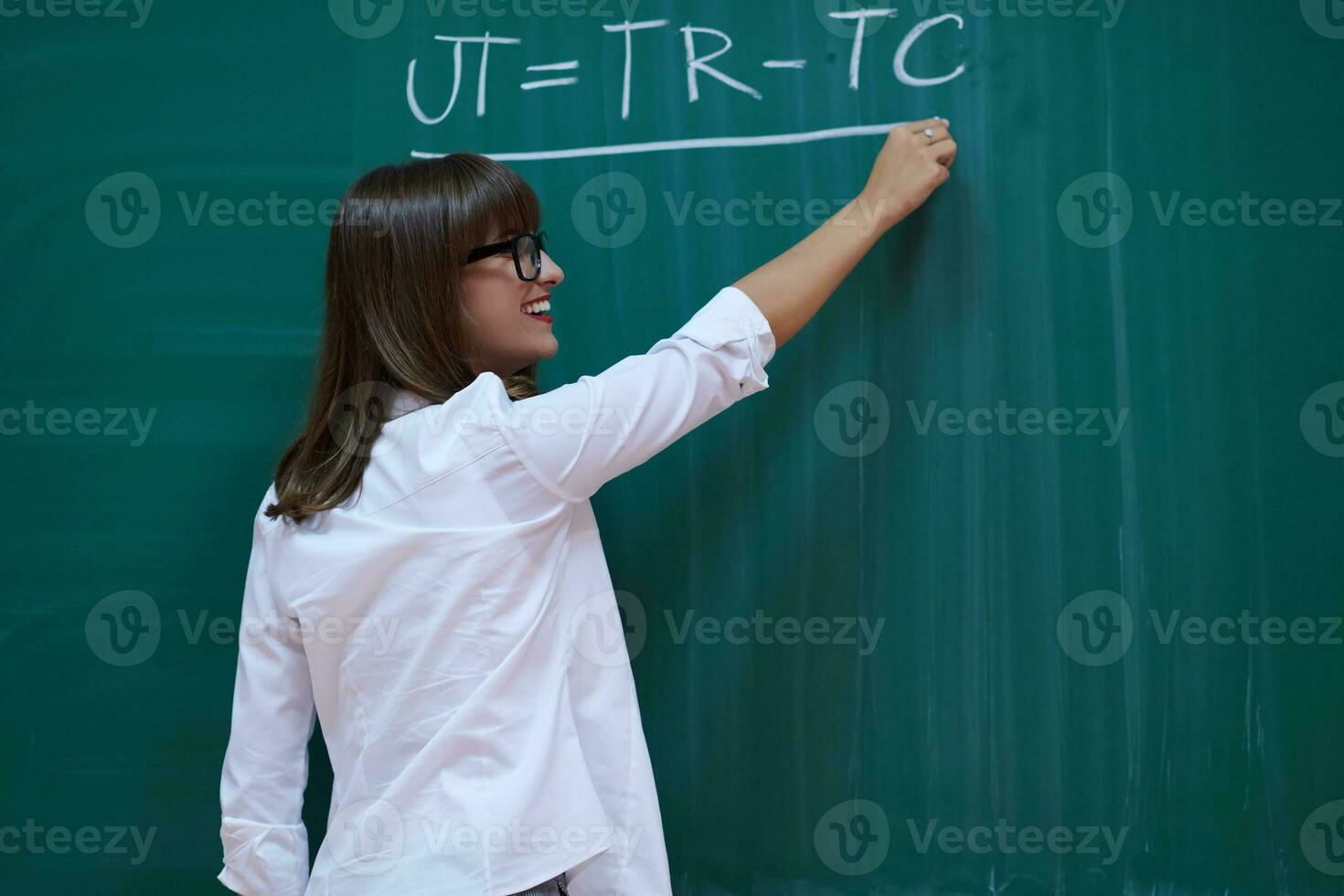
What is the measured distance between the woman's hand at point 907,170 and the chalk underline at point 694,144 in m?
0.05

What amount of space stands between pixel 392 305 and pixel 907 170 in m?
0.63

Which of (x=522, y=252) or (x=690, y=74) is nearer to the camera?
(x=522, y=252)

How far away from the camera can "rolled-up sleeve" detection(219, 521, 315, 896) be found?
1222 mm

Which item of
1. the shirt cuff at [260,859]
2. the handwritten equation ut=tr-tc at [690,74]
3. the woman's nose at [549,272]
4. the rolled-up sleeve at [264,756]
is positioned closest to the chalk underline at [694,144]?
the handwritten equation ut=tr-tc at [690,74]

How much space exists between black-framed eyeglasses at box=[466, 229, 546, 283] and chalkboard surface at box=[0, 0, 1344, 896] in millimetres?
174

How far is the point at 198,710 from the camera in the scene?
1459mm

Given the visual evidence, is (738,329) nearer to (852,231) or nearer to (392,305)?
(852,231)

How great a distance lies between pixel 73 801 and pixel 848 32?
1443 millimetres

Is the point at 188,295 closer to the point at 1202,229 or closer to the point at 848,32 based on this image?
the point at 848,32

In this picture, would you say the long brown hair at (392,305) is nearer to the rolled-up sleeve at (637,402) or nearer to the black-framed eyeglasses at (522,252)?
the black-framed eyeglasses at (522,252)

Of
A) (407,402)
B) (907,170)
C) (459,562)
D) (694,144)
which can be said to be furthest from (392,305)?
(907,170)

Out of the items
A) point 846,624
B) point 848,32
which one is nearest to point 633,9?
point 848,32

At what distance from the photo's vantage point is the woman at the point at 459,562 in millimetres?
1092

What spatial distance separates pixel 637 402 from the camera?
43.2 inches
